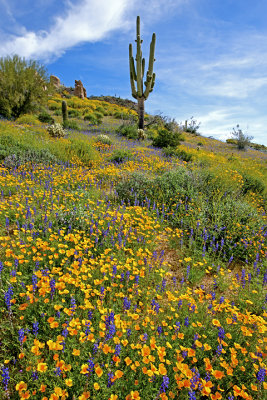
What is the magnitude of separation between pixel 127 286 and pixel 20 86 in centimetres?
2072

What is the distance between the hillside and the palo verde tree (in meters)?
12.0

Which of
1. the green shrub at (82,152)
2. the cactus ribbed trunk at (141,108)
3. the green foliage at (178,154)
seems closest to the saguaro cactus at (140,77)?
the cactus ribbed trunk at (141,108)

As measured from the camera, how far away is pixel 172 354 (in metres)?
2.18

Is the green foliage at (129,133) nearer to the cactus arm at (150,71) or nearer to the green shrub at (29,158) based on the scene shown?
the cactus arm at (150,71)

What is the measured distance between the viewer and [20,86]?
60.0 feet

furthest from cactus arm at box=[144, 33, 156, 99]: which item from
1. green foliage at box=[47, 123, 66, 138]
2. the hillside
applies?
the hillside

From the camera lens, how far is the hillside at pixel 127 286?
6.26 ft

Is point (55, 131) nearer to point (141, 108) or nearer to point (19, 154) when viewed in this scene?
point (19, 154)

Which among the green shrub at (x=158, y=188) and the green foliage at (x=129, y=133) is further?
the green foliage at (x=129, y=133)

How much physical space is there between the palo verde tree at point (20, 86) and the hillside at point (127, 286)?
1196 cm

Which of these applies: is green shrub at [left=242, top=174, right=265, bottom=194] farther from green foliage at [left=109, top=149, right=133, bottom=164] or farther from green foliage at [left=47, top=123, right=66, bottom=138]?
green foliage at [left=47, top=123, right=66, bottom=138]

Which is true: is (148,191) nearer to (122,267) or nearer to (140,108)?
(122,267)

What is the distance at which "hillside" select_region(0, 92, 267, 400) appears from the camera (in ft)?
6.26

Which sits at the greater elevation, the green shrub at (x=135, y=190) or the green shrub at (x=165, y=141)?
the green shrub at (x=165, y=141)
